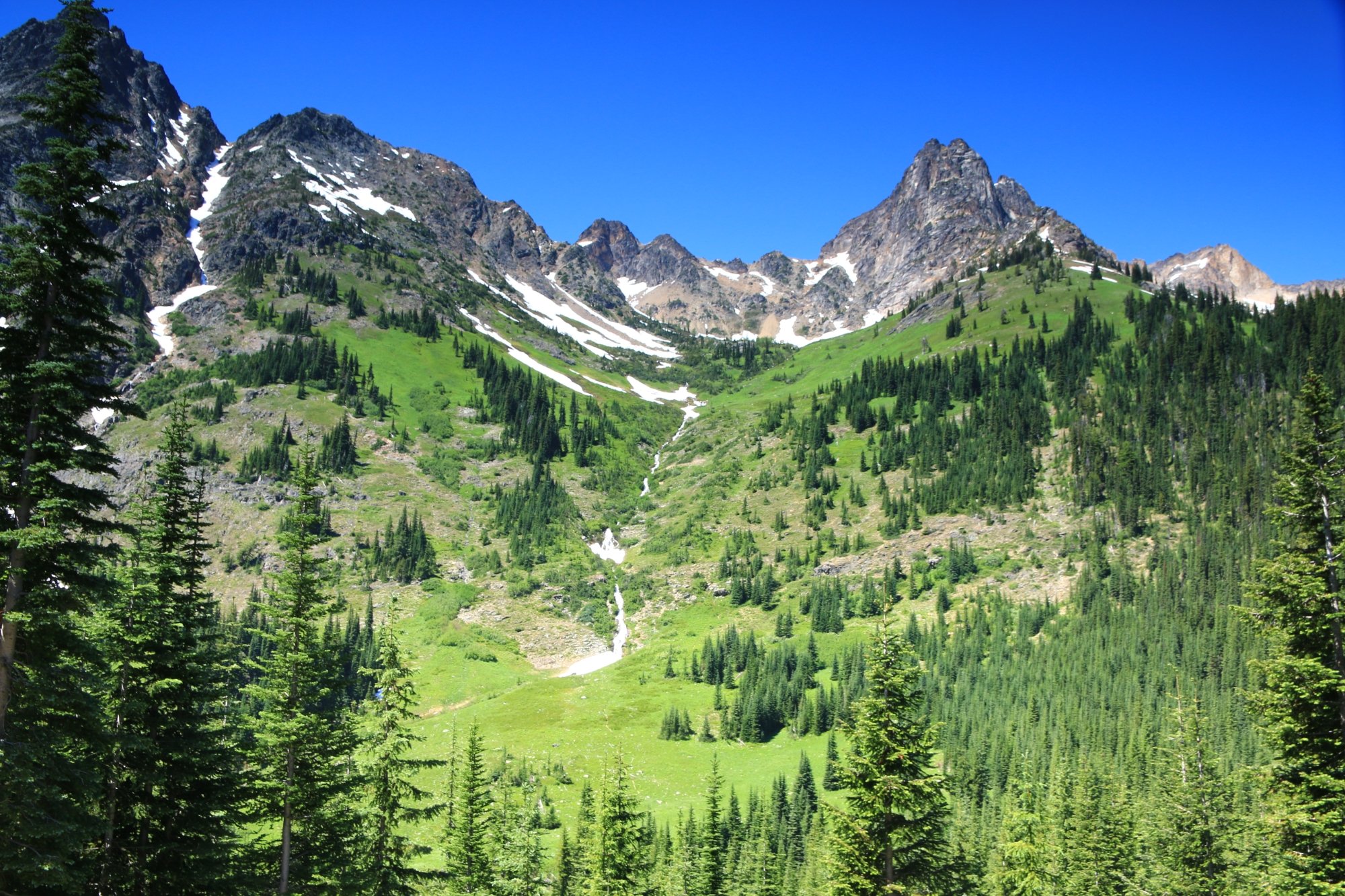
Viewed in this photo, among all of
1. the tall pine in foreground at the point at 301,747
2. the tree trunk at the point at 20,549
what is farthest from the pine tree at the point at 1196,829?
the tree trunk at the point at 20,549

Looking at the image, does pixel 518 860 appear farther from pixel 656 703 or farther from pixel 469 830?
pixel 656 703

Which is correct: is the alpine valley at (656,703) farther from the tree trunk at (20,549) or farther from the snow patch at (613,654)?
the snow patch at (613,654)

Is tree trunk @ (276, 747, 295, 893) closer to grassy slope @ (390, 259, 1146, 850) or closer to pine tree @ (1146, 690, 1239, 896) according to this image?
pine tree @ (1146, 690, 1239, 896)

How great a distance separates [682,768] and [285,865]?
334ft

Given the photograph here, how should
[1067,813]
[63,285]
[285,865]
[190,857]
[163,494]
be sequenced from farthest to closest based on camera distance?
[1067,813] < [163,494] < [285,865] < [190,857] < [63,285]

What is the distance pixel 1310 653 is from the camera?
83.3 feet

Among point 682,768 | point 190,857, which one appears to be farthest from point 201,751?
point 682,768

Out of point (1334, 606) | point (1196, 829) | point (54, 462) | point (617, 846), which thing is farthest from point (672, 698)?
point (54, 462)

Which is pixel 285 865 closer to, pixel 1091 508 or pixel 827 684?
pixel 827 684

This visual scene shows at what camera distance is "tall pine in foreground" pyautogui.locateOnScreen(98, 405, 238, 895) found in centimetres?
2148

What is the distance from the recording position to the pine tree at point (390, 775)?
27391 millimetres

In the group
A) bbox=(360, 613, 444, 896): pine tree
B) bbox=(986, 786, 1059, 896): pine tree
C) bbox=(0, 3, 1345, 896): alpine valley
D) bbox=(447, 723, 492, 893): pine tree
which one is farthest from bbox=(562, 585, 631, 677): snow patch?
bbox=(360, 613, 444, 896): pine tree

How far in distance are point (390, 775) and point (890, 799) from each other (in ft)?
54.9

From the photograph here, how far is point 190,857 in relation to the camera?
22.0 metres
